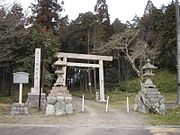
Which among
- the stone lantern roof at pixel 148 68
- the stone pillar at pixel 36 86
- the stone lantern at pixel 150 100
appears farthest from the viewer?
A: the stone pillar at pixel 36 86

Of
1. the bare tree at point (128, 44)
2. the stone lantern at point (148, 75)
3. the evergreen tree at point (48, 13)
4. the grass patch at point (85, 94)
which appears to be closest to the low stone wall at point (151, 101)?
the stone lantern at point (148, 75)

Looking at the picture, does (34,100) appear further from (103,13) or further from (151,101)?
(103,13)

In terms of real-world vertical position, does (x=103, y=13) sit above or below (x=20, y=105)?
above

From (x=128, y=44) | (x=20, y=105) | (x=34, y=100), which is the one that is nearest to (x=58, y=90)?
(x=20, y=105)

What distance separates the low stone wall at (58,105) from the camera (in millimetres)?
15047

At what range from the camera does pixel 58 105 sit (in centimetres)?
1516

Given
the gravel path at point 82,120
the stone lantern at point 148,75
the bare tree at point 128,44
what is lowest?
the gravel path at point 82,120

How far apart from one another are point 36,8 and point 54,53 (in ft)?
40.3

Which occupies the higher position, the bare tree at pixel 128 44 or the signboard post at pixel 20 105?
the bare tree at pixel 128 44

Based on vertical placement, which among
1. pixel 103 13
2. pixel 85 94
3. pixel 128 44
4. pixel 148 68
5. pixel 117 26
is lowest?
pixel 85 94

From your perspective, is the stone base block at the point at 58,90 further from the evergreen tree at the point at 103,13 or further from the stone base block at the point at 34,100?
the evergreen tree at the point at 103,13

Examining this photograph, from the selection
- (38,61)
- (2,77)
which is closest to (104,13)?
(2,77)

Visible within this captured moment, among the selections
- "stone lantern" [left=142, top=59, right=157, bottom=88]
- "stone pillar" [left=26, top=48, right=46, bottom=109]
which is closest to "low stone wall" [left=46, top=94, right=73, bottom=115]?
"stone lantern" [left=142, top=59, right=157, bottom=88]

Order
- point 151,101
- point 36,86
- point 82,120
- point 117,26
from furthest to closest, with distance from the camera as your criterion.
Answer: point 117,26 → point 36,86 → point 151,101 → point 82,120
